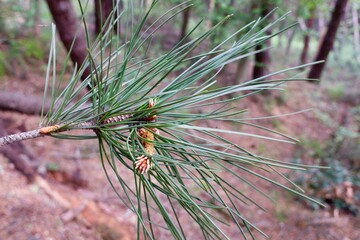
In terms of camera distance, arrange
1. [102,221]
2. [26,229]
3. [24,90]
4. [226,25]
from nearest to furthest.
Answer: [26,229] → [102,221] → [24,90] → [226,25]

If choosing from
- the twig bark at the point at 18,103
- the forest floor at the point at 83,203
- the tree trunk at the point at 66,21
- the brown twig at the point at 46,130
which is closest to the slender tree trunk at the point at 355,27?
the forest floor at the point at 83,203

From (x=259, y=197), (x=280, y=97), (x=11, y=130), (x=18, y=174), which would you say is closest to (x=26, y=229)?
(x=18, y=174)

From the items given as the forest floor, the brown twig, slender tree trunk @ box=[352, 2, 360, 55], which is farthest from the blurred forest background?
slender tree trunk @ box=[352, 2, 360, 55]

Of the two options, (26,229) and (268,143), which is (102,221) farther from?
(268,143)

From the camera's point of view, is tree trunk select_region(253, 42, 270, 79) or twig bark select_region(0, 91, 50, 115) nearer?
twig bark select_region(0, 91, 50, 115)

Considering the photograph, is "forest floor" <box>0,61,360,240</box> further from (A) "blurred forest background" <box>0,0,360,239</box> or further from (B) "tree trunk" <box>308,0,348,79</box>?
(B) "tree trunk" <box>308,0,348,79</box>

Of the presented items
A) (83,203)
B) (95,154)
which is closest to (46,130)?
(83,203)

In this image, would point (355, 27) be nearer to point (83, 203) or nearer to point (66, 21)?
point (66, 21)
